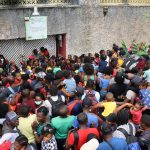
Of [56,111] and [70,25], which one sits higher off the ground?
[70,25]

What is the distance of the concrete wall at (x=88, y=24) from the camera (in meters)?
12.1

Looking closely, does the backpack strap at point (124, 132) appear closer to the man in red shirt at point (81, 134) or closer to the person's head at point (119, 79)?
the man in red shirt at point (81, 134)

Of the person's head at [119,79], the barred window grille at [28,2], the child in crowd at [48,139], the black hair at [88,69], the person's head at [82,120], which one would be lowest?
the child in crowd at [48,139]

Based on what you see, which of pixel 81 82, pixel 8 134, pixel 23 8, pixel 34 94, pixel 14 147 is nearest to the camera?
pixel 14 147

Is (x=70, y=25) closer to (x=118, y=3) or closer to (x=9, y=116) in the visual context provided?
(x=118, y=3)

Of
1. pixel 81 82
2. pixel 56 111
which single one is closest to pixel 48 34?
pixel 81 82

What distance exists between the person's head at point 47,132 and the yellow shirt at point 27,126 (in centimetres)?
42

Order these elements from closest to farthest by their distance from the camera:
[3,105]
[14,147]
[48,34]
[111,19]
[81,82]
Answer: [14,147] < [3,105] < [81,82] < [48,34] < [111,19]

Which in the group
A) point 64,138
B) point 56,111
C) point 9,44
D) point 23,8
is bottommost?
point 64,138

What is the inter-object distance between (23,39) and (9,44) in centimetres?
61

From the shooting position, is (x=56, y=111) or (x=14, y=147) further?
(x=56, y=111)

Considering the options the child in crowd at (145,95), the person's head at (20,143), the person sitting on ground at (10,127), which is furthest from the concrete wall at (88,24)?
the person's head at (20,143)

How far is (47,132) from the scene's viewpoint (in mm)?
5207

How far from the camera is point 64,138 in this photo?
5.84 m
